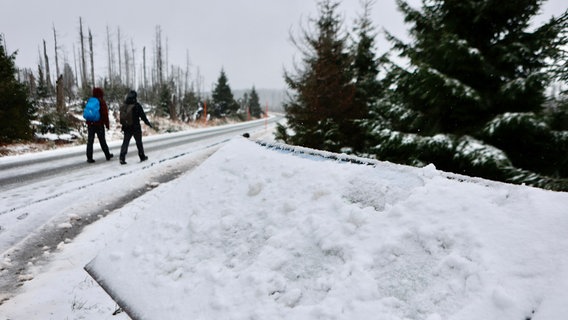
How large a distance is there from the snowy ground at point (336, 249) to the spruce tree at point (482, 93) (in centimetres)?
372

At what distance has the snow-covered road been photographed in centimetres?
380

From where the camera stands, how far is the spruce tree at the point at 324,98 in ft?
29.7

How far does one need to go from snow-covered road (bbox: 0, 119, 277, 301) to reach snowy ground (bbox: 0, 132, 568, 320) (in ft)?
4.38

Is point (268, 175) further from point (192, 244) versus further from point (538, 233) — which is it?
point (538, 233)

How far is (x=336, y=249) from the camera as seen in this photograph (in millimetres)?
1714

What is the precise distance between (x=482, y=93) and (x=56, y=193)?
7843mm

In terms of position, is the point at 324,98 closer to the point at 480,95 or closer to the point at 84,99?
the point at 480,95

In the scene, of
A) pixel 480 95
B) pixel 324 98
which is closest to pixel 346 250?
pixel 480 95

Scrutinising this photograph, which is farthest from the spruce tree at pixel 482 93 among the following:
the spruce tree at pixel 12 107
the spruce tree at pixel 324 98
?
the spruce tree at pixel 12 107

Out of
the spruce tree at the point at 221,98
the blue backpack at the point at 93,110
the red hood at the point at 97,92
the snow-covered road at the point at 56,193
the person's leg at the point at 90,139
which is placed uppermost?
the spruce tree at the point at 221,98

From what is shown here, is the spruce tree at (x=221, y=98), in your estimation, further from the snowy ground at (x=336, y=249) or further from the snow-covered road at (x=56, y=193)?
the snowy ground at (x=336, y=249)

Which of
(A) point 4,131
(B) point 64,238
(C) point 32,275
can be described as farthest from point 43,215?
(A) point 4,131

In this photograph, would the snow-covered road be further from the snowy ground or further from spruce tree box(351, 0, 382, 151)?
spruce tree box(351, 0, 382, 151)

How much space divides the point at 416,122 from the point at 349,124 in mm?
3058
